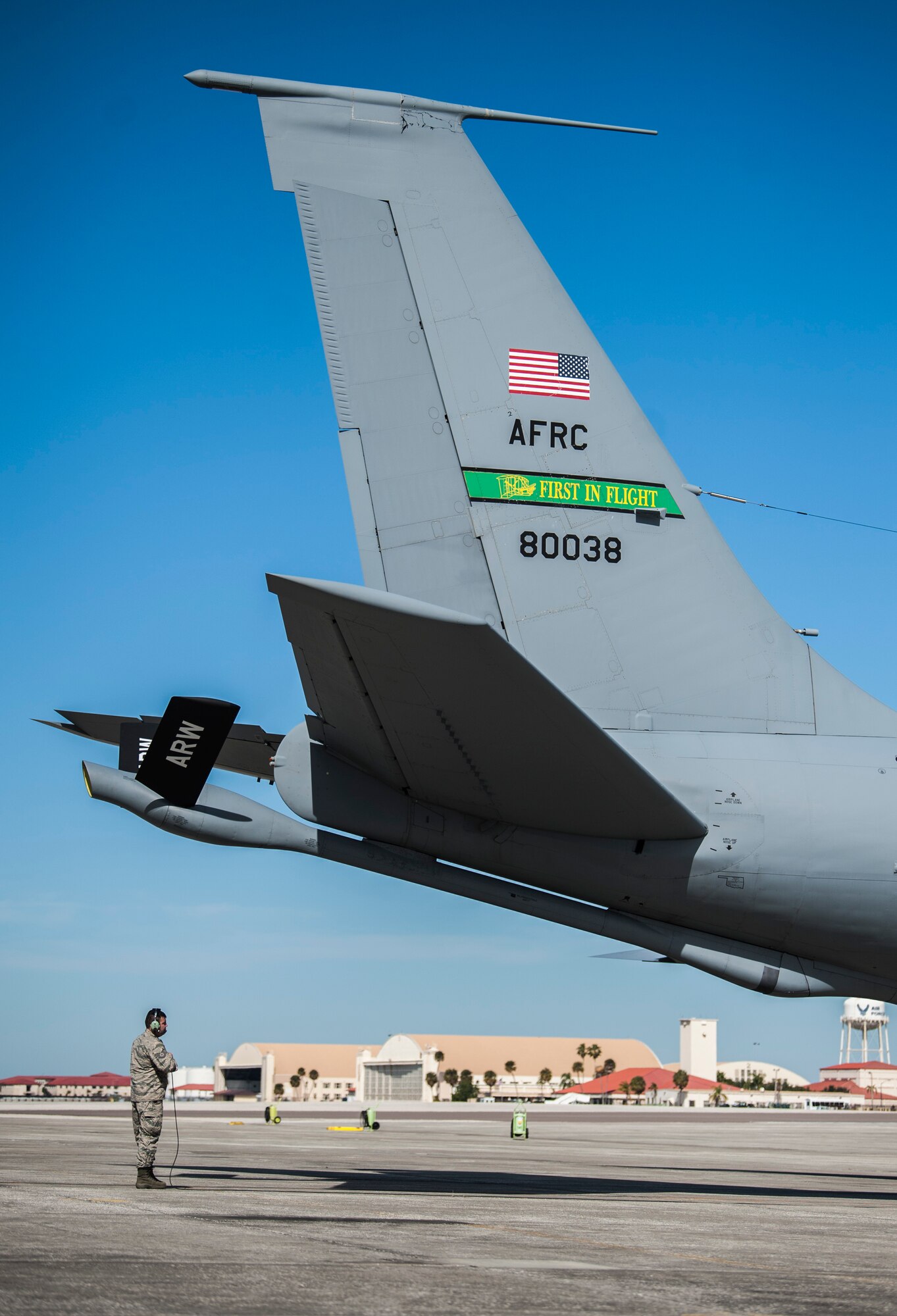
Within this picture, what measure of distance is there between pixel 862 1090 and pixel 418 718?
126 m

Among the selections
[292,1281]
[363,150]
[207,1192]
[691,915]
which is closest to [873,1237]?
[691,915]

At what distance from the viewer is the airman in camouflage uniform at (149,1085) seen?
11711 millimetres

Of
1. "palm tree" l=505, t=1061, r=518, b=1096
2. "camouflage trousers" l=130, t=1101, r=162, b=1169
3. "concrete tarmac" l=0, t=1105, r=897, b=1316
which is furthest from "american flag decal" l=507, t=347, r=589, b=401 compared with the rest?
"palm tree" l=505, t=1061, r=518, b=1096

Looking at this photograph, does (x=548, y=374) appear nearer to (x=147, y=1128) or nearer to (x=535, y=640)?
(x=535, y=640)

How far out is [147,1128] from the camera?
11.8m

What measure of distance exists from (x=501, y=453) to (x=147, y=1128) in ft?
23.2

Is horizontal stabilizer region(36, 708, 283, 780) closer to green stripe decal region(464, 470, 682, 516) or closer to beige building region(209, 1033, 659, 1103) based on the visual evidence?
green stripe decal region(464, 470, 682, 516)

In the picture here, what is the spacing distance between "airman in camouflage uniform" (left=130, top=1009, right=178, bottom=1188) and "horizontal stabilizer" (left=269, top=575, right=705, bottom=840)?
11.0ft

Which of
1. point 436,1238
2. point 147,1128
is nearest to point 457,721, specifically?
point 436,1238

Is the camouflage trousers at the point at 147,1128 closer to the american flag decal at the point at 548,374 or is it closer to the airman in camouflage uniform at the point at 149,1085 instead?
the airman in camouflage uniform at the point at 149,1085

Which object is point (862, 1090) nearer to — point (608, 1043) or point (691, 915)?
point (608, 1043)

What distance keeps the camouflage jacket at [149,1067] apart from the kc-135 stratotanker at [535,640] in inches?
84.9

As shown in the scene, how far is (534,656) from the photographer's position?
1159 centimetres

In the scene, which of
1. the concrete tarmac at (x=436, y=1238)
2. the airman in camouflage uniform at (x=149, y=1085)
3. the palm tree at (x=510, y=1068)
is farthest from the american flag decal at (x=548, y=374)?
the palm tree at (x=510, y=1068)
